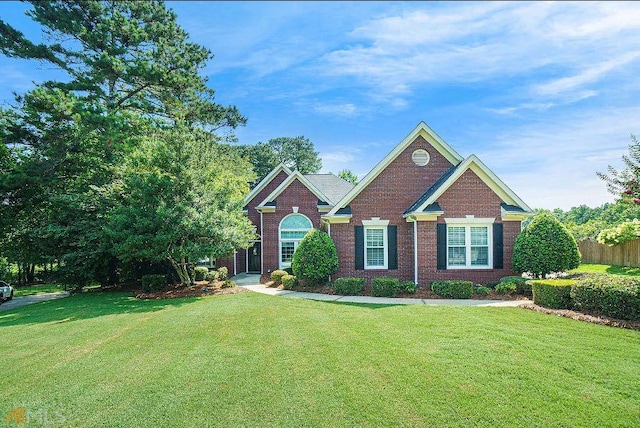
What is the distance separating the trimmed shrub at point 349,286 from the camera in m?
14.0

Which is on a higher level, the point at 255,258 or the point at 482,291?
the point at 255,258

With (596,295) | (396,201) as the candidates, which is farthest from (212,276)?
(596,295)

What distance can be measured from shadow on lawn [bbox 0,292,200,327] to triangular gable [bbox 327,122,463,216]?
7.82 m

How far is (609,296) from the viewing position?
8891mm

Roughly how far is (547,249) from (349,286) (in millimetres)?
7738

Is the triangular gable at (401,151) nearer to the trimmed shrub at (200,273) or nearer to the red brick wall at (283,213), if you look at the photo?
→ the red brick wall at (283,213)

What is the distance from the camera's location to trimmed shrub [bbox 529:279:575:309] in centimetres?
1015

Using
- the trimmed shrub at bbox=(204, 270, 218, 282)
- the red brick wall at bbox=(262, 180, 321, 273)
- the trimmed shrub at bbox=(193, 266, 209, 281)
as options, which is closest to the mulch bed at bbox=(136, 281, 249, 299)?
the trimmed shrub at bbox=(204, 270, 218, 282)

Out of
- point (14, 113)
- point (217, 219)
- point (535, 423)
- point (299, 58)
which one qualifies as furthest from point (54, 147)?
point (535, 423)

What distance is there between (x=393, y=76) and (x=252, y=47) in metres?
2.17

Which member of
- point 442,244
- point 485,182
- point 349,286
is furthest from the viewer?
point 485,182

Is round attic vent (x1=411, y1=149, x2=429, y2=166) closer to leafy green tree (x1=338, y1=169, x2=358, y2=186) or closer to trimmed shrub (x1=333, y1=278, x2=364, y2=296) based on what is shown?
trimmed shrub (x1=333, y1=278, x2=364, y2=296)

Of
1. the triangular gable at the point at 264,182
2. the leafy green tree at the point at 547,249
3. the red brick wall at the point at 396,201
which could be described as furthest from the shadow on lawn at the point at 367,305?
the triangular gable at the point at 264,182

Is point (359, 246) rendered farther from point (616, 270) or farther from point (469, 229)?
point (616, 270)
